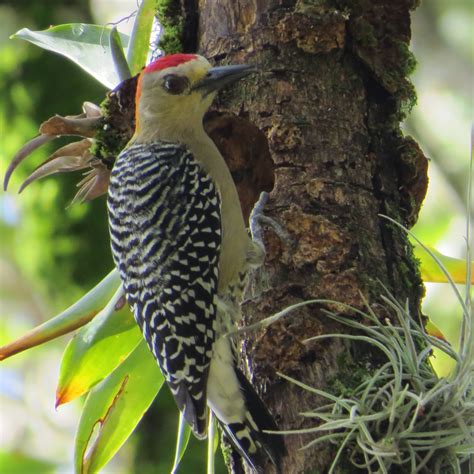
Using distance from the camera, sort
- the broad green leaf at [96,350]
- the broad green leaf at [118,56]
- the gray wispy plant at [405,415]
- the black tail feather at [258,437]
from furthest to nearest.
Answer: the broad green leaf at [118,56]
the broad green leaf at [96,350]
the black tail feather at [258,437]
the gray wispy plant at [405,415]

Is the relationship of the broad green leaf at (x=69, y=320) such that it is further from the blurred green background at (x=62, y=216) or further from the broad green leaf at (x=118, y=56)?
the blurred green background at (x=62, y=216)

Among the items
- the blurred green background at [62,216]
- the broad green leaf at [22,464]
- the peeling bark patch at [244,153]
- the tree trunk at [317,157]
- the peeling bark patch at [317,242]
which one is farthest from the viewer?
the broad green leaf at [22,464]

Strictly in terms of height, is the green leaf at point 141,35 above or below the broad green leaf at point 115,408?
above

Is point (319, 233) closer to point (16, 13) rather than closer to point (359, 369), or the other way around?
point (359, 369)

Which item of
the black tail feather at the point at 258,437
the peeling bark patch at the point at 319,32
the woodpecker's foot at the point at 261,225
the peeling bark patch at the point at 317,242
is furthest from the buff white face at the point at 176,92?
the black tail feather at the point at 258,437

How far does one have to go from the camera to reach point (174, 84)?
3.55 metres

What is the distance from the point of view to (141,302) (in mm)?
2957

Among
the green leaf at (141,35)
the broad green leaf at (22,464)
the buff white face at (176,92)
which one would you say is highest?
the green leaf at (141,35)

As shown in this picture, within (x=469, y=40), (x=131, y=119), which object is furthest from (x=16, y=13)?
(x=469, y=40)

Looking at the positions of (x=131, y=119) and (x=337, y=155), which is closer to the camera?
(x=337, y=155)

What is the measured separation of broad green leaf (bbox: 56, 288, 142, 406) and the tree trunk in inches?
18.0

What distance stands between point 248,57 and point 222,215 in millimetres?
599

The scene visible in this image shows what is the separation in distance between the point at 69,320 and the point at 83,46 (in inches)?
48.6

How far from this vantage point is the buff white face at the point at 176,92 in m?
3.33
